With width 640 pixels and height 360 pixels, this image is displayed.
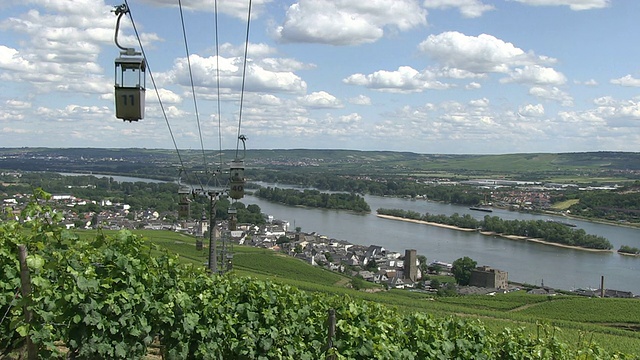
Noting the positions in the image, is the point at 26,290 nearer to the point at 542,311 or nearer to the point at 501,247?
the point at 542,311

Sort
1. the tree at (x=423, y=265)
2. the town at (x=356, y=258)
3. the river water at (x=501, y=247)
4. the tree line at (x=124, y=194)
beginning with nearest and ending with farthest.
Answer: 1. the town at (x=356, y=258)
2. the river water at (x=501, y=247)
3. the tree at (x=423, y=265)
4. the tree line at (x=124, y=194)

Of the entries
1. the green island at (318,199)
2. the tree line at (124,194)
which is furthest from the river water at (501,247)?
the tree line at (124,194)

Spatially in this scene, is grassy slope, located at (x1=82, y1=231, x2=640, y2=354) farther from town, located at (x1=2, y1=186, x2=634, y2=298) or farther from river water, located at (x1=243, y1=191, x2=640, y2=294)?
river water, located at (x1=243, y1=191, x2=640, y2=294)

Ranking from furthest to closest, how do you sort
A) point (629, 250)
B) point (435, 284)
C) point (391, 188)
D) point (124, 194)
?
1. point (391, 188)
2. point (124, 194)
3. point (629, 250)
4. point (435, 284)

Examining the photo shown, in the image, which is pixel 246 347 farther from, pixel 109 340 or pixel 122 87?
pixel 122 87

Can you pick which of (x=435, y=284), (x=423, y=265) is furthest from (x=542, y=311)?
(x=423, y=265)

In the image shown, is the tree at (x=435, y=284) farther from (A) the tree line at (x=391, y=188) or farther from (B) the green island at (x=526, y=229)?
(A) the tree line at (x=391, y=188)
